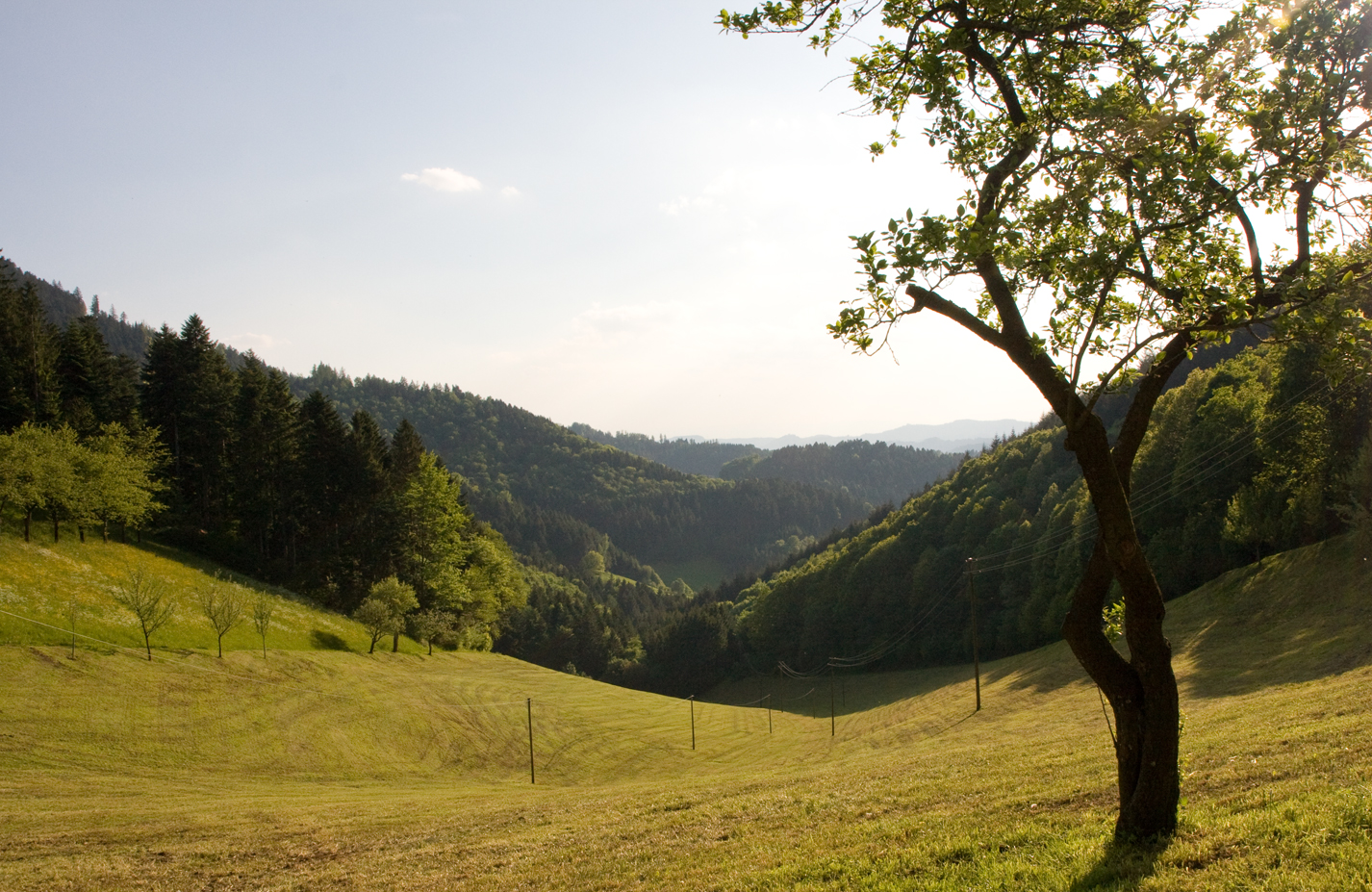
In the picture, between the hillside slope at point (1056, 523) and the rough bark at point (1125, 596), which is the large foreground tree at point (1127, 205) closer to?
the rough bark at point (1125, 596)

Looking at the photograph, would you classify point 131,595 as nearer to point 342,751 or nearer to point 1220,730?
point 342,751

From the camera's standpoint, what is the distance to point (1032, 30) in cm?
843

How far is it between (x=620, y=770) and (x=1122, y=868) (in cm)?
4153

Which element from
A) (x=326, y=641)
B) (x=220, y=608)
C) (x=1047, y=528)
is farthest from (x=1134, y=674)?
(x=1047, y=528)

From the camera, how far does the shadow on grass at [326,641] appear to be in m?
58.2

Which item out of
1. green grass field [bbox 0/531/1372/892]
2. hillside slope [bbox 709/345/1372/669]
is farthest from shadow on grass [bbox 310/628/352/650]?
hillside slope [bbox 709/345/1372/669]

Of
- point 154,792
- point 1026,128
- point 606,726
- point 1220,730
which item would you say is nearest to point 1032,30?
point 1026,128

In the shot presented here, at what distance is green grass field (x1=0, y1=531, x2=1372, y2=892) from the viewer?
9.23m

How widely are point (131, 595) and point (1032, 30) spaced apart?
53.2 meters

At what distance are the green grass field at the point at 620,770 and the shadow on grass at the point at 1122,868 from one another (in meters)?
0.04

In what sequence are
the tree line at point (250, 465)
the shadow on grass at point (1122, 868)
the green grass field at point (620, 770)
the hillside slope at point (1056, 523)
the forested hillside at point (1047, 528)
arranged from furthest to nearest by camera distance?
the tree line at point (250, 465)
the hillside slope at point (1056, 523)
the forested hillside at point (1047, 528)
the green grass field at point (620, 770)
the shadow on grass at point (1122, 868)

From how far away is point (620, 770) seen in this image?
45219 mm

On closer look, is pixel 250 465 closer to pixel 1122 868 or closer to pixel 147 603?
pixel 147 603

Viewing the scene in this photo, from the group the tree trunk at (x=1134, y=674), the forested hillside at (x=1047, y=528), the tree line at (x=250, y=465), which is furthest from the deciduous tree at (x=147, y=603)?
the forested hillside at (x=1047, y=528)
